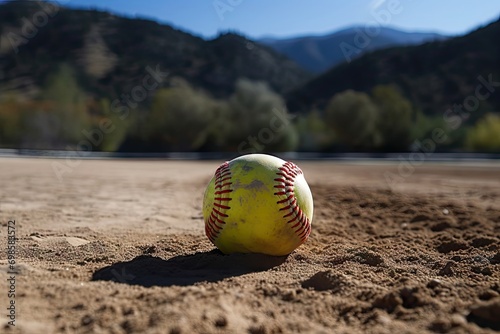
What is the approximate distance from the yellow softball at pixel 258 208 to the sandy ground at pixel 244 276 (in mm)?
169

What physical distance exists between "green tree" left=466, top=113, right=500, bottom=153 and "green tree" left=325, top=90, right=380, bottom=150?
8085mm

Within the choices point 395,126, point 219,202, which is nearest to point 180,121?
point 395,126

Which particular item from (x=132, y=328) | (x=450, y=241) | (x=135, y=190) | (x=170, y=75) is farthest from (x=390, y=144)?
(x=170, y=75)

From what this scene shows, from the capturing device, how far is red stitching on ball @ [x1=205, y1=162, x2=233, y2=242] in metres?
3.77

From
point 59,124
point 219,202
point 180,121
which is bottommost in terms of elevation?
point 59,124

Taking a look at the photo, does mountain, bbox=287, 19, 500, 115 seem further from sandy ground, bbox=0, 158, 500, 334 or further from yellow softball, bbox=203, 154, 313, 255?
yellow softball, bbox=203, 154, 313, 255

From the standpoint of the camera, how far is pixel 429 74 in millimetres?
72562

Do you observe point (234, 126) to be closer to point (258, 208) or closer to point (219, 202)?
point (219, 202)

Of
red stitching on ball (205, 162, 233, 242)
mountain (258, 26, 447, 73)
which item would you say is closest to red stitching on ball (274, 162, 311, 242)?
red stitching on ball (205, 162, 233, 242)

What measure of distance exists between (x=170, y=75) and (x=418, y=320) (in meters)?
84.8

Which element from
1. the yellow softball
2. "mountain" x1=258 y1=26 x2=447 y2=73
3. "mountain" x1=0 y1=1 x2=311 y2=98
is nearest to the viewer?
the yellow softball

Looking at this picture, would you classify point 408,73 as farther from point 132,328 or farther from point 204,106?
point 132,328

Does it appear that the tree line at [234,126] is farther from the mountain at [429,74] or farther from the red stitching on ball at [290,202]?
the red stitching on ball at [290,202]

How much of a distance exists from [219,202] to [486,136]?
38.2 m
